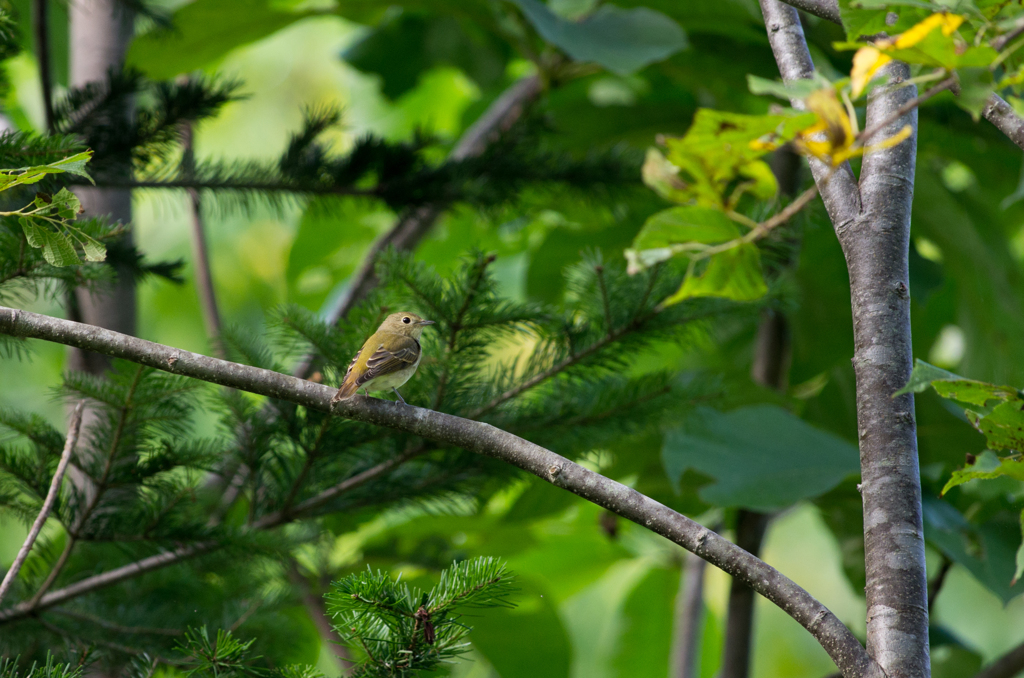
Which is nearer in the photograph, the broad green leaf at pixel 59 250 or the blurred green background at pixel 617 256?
the broad green leaf at pixel 59 250

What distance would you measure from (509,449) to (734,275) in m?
0.43

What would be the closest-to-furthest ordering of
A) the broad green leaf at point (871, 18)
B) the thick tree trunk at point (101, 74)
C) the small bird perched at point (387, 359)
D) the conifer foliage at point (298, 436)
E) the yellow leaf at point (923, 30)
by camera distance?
1. the yellow leaf at point (923, 30)
2. the broad green leaf at point (871, 18)
3. the conifer foliage at point (298, 436)
4. the small bird perched at point (387, 359)
5. the thick tree trunk at point (101, 74)

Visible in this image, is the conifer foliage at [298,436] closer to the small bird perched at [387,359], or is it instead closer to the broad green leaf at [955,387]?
the small bird perched at [387,359]

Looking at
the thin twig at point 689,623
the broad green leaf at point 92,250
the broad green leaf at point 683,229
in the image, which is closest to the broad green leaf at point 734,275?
the broad green leaf at point 683,229

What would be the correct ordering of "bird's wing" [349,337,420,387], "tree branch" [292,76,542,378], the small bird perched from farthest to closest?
"tree branch" [292,76,542,378]
"bird's wing" [349,337,420,387]
the small bird perched

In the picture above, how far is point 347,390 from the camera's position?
1745mm

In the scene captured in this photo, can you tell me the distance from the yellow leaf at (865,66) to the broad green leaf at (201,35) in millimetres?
2508

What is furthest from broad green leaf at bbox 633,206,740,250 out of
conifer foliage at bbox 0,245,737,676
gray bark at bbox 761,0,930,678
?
conifer foliage at bbox 0,245,737,676

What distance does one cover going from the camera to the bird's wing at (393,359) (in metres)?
2.06

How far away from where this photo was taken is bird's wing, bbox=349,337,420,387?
6.77 ft

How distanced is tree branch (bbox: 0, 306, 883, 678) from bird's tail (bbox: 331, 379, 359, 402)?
1.3 inches

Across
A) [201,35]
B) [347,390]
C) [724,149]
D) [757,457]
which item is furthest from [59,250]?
[201,35]

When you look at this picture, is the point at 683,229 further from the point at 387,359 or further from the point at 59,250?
the point at 387,359

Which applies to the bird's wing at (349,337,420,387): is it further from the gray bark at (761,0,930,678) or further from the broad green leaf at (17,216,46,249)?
the gray bark at (761,0,930,678)
